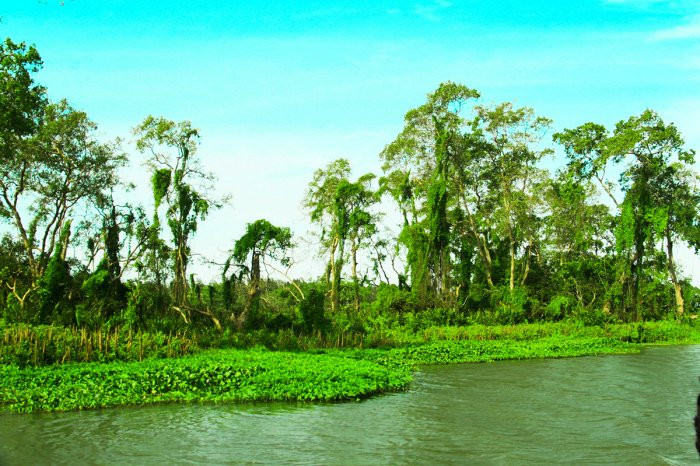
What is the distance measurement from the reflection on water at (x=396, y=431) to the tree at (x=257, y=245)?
13390mm

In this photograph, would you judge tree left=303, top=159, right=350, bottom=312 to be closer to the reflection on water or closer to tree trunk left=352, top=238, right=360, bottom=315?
tree trunk left=352, top=238, right=360, bottom=315

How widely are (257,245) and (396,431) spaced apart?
17.6 m

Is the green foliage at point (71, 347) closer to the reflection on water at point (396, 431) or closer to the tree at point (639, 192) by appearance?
the reflection on water at point (396, 431)

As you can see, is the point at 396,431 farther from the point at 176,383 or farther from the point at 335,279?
the point at 335,279

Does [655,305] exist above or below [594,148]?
below

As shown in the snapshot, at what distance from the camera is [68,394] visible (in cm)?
1199

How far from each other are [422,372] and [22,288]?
16.9 m

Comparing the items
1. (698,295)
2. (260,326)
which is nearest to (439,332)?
(260,326)

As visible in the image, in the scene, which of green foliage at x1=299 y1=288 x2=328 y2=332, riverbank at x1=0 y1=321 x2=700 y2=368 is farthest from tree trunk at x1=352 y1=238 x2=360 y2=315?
green foliage at x1=299 y1=288 x2=328 y2=332

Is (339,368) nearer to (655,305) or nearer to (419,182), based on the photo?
(419,182)

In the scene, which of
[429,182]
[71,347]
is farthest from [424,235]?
[71,347]

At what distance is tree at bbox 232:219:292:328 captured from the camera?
2677 centimetres

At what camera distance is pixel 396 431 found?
33.8ft

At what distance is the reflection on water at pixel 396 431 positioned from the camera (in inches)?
350
